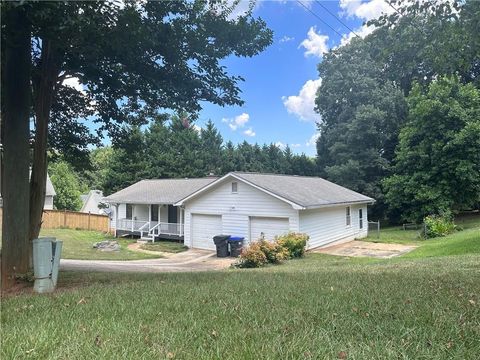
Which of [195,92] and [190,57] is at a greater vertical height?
[190,57]

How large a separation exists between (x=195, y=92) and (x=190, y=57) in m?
0.85

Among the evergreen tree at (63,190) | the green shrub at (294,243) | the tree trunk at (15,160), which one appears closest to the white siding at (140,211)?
the green shrub at (294,243)

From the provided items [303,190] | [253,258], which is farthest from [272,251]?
[303,190]

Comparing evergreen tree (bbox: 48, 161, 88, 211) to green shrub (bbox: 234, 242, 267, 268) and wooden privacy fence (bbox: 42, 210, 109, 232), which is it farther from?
green shrub (bbox: 234, 242, 267, 268)

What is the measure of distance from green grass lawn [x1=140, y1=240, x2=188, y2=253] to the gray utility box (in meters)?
16.6

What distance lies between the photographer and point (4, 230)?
7578mm

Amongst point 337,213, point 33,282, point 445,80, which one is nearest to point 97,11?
point 33,282

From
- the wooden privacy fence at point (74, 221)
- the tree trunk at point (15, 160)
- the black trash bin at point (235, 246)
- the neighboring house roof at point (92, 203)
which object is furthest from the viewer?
the neighboring house roof at point (92, 203)

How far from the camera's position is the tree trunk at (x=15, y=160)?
7.48 meters

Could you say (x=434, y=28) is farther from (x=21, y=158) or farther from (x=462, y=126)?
(x=462, y=126)

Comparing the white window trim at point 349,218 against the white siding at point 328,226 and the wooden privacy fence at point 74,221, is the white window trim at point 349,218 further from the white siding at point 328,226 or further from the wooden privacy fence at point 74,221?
the wooden privacy fence at point 74,221

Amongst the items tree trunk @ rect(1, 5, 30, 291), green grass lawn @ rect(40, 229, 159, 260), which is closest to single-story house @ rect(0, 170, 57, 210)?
green grass lawn @ rect(40, 229, 159, 260)

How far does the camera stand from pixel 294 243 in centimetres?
1841

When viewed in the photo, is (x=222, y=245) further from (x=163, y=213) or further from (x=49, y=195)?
(x=49, y=195)
